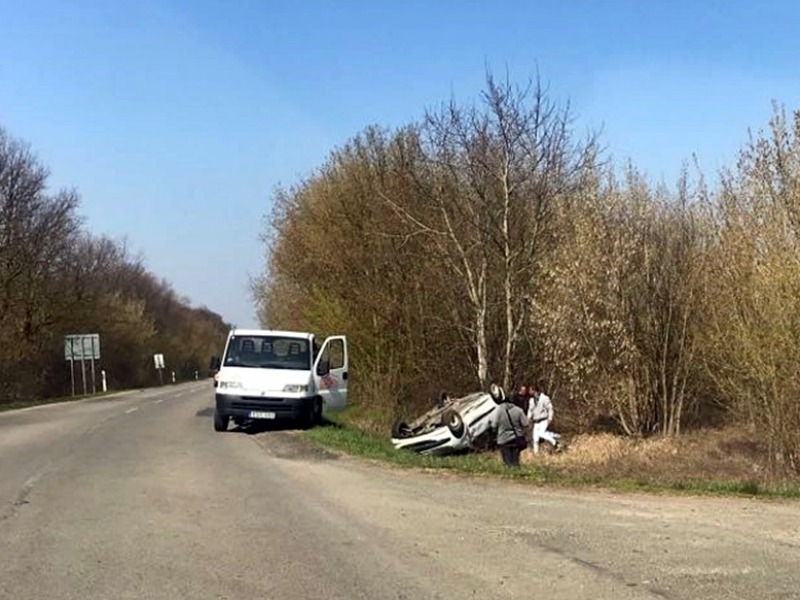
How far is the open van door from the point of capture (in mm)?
21230

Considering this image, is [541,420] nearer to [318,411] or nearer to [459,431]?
[459,431]

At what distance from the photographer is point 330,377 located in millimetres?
22266

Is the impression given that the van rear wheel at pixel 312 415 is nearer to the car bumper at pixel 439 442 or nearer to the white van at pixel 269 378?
the white van at pixel 269 378

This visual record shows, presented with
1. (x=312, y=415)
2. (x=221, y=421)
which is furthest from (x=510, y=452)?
(x=221, y=421)

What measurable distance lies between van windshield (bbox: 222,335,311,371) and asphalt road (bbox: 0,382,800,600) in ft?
19.6

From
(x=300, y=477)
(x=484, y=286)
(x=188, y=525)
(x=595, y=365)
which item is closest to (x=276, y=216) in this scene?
(x=484, y=286)

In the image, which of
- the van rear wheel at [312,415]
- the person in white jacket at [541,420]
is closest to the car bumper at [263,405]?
the van rear wheel at [312,415]

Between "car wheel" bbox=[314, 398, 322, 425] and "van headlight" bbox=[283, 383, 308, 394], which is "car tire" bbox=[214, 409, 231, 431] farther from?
"car wheel" bbox=[314, 398, 322, 425]

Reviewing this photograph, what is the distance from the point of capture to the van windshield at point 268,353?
20.5 m

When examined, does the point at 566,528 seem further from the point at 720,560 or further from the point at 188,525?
the point at 188,525

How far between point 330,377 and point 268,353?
6.80 ft

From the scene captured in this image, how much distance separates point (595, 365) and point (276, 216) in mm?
19446

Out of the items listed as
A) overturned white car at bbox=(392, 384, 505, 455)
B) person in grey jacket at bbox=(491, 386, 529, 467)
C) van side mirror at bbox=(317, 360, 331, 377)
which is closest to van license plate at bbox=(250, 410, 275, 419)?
van side mirror at bbox=(317, 360, 331, 377)

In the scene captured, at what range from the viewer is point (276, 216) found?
39.4 metres
